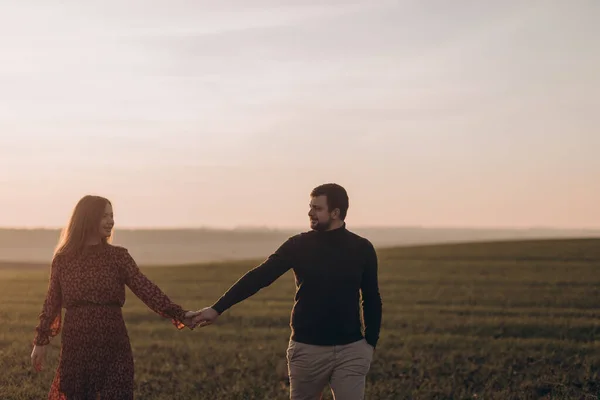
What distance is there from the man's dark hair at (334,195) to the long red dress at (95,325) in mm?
2038

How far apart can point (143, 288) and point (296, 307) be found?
1.58 meters

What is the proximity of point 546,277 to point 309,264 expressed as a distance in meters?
29.4

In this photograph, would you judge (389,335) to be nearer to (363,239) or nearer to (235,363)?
(235,363)

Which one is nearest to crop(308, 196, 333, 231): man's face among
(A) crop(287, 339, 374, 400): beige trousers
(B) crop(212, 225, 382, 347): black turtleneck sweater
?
(B) crop(212, 225, 382, 347): black turtleneck sweater

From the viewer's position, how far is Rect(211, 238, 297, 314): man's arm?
740 cm

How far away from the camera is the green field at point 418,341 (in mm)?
14922

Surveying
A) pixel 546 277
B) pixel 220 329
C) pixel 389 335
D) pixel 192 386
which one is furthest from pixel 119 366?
pixel 546 277

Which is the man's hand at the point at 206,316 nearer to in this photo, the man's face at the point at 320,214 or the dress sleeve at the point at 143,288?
the dress sleeve at the point at 143,288

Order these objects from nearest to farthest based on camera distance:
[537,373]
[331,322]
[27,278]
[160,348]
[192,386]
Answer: [331,322] < [192,386] < [537,373] < [160,348] < [27,278]

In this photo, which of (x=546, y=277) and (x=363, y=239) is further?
(x=546, y=277)

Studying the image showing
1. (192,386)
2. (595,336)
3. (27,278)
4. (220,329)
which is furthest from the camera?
(27,278)

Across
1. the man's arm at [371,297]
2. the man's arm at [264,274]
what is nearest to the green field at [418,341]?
the man's arm at [264,274]

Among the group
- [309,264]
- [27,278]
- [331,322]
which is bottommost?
[27,278]

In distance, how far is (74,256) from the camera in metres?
7.25
